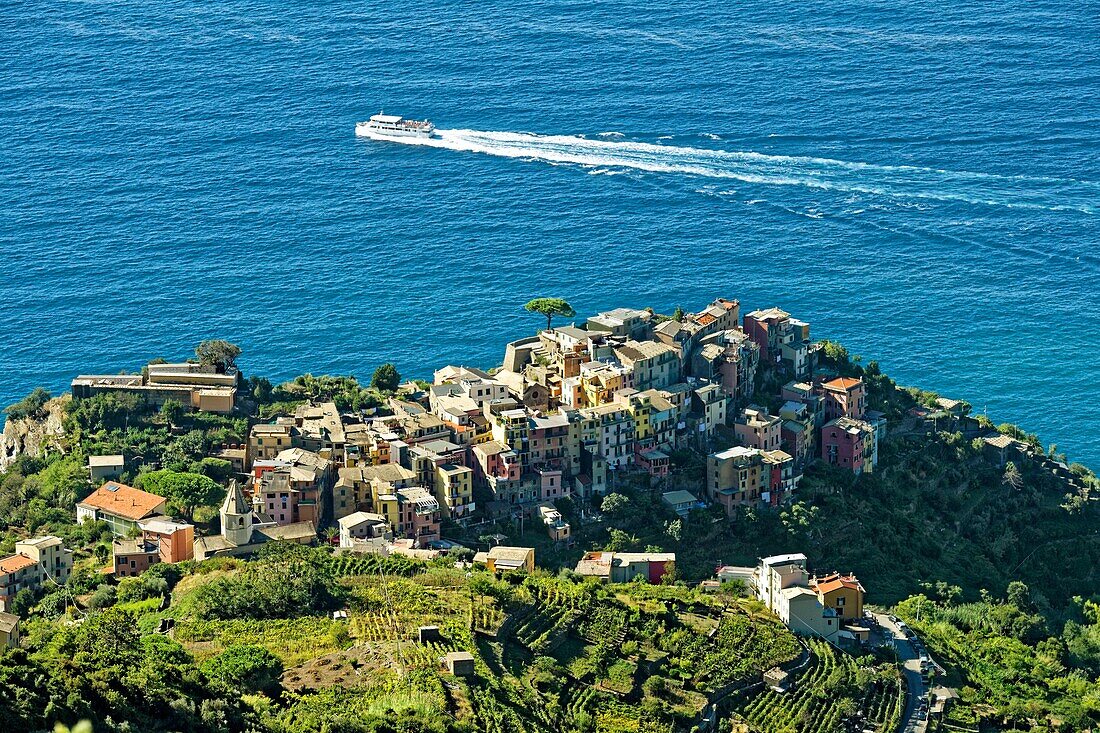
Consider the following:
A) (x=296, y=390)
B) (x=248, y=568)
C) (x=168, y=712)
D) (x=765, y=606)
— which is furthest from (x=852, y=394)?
(x=168, y=712)

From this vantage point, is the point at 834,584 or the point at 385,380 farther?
the point at 385,380

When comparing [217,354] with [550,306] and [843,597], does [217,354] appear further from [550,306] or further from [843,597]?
[843,597]

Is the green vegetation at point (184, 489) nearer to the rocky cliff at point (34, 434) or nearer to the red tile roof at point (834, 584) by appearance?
the rocky cliff at point (34, 434)

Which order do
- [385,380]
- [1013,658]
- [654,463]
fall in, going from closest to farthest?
1. [1013,658]
2. [654,463]
3. [385,380]

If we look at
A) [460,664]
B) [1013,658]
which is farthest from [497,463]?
[1013,658]

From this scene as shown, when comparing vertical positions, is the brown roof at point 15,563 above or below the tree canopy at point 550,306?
below

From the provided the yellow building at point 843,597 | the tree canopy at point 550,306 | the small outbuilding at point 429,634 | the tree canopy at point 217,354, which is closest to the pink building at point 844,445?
the yellow building at point 843,597
